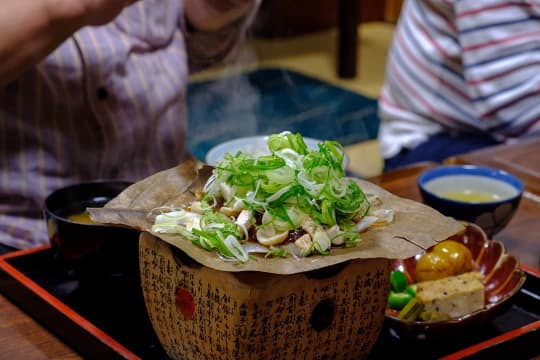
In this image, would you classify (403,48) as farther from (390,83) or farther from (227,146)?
(227,146)

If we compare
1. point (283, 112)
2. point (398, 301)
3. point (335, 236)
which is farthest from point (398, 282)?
point (283, 112)

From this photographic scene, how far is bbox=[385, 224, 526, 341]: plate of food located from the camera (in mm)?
1039

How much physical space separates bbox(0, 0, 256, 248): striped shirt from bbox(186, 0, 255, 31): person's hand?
0.03 m

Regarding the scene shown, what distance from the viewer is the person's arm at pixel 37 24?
4.28 ft

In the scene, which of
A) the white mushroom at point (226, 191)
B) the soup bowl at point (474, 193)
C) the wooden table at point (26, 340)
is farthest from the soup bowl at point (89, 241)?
the soup bowl at point (474, 193)

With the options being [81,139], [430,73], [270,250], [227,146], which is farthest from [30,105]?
[430,73]

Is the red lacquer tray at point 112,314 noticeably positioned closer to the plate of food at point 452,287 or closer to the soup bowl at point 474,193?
the plate of food at point 452,287

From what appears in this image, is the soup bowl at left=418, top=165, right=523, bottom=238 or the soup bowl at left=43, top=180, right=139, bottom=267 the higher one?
the soup bowl at left=43, top=180, right=139, bottom=267

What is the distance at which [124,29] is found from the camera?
68.6 inches

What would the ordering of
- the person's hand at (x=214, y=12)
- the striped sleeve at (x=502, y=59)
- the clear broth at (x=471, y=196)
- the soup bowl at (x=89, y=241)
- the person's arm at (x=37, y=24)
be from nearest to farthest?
the soup bowl at (x=89, y=241) → the person's arm at (x=37, y=24) → the clear broth at (x=471, y=196) → the person's hand at (x=214, y=12) → the striped sleeve at (x=502, y=59)

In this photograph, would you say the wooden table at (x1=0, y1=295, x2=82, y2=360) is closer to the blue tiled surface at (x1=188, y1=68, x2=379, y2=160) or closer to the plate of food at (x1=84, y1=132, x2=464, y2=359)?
the plate of food at (x1=84, y1=132, x2=464, y2=359)

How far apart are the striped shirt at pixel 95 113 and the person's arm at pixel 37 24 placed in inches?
8.5

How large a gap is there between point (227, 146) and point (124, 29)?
0.45 meters

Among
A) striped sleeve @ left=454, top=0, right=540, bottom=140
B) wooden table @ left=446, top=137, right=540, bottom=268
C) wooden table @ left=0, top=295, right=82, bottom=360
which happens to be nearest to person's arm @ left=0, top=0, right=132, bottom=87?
wooden table @ left=0, top=295, right=82, bottom=360
